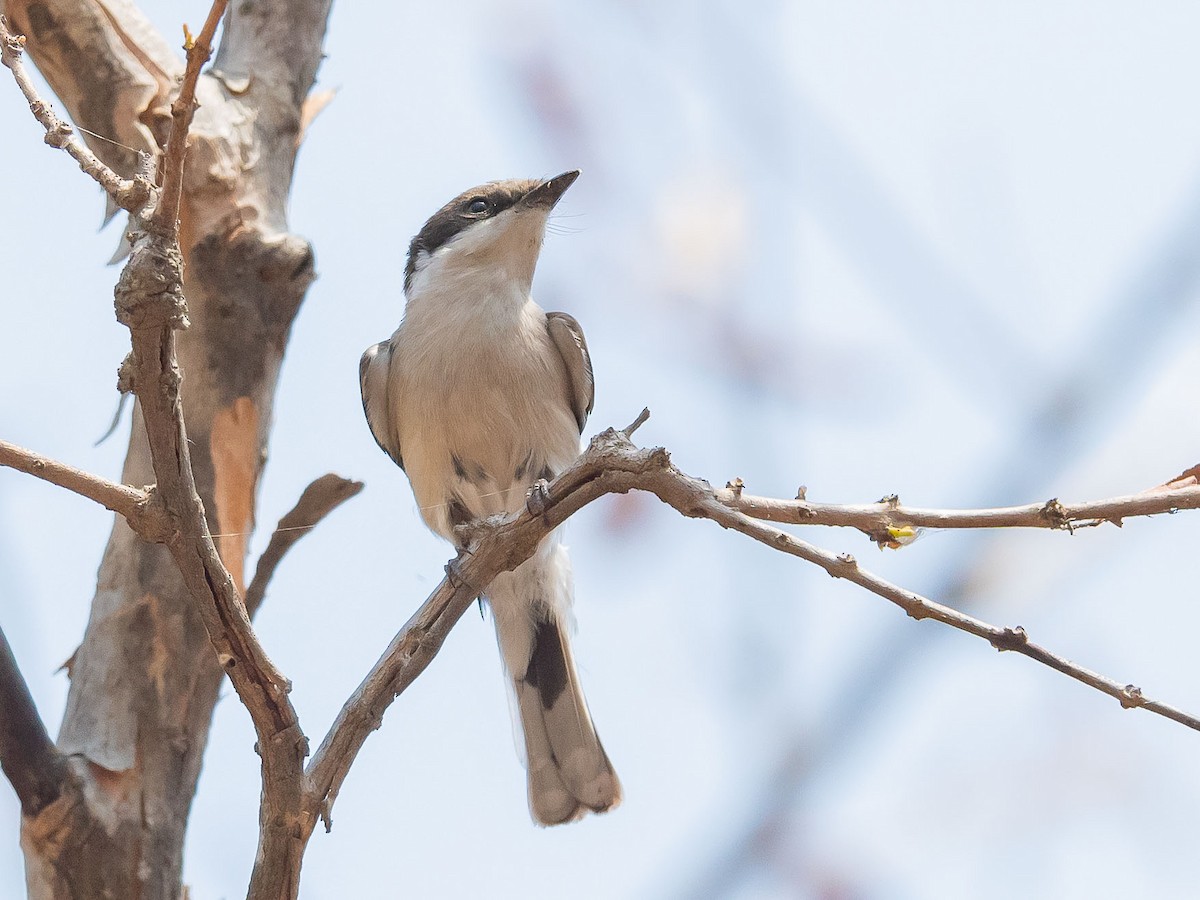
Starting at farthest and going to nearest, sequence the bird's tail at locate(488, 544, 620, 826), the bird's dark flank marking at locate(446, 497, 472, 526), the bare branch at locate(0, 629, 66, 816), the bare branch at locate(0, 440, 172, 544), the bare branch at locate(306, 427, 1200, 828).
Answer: the bird's dark flank marking at locate(446, 497, 472, 526) → the bird's tail at locate(488, 544, 620, 826) → the bare branch at locate(0, 629, 66, 816) → the bare branch at locate(0, 440, 172, 544) → the bare branch at locate(306, 427, 1200, 828)

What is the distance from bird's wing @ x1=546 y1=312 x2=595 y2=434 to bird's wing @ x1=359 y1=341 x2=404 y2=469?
2.28 feet

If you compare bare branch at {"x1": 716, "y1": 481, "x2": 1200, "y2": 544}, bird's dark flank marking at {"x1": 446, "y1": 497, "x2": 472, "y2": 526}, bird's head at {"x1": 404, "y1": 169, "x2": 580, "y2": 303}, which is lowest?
bare branch at {"x1": 716, "y1": 481, "x2": 1200, "y2": 544}

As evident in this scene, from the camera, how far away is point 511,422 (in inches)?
181

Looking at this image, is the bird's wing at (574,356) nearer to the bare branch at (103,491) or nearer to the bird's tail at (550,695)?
the bird's tail at (550,695)

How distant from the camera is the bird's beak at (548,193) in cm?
525

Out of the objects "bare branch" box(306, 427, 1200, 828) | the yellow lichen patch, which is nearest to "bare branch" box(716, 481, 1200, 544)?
"bare branch" box(306, 427, 1200, 828)

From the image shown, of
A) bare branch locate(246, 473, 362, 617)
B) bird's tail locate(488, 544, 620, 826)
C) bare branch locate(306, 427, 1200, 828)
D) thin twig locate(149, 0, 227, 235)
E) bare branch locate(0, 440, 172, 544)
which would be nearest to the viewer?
thin twig locate(149, 0, 227, 235)

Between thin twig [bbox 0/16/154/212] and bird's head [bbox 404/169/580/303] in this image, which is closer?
thin twig [bbox 0/16/154/212]

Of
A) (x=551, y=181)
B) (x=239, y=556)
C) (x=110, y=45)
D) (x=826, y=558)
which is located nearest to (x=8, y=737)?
(x=239, y=556)

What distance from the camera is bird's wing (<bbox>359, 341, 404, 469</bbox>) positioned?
16.5 ft

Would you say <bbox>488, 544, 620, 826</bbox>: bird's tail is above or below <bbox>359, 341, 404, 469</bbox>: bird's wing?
below

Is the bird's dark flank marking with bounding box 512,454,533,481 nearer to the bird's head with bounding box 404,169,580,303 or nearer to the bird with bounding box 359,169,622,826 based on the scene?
the bird with bounding box 359,169,622,826

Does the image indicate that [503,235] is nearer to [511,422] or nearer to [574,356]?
[574,356]

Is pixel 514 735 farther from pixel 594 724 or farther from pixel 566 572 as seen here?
pixel 566 572
